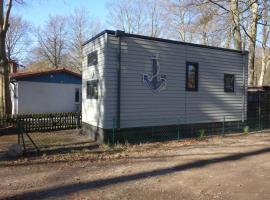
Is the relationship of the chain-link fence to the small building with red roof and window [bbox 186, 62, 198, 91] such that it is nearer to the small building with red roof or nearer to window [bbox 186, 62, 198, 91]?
window [bbox 186, 62, 198, 91]

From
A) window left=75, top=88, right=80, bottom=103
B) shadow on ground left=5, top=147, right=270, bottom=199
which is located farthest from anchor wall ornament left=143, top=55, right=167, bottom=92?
window left=75, top=88, right=80, bottom=103

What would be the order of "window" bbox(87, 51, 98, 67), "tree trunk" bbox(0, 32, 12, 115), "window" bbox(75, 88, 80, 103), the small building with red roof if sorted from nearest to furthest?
1. "window" bbox(87, 51, 98, 67)
2. "tree trunk" bbox(0, 32, 12, 115)
3. the small building with red roof
4. "window" bbox(75, 88, 80, 103)

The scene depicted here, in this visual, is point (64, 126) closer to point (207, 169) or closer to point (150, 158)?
point (150, 158)

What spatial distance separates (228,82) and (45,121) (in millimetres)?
8767

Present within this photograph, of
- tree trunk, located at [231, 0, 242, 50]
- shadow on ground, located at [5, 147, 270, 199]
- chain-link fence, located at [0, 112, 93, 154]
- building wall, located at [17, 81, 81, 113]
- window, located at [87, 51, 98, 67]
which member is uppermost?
tree trunk, located at [231, 0, 242, 50]

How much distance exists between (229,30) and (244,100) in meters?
8.09

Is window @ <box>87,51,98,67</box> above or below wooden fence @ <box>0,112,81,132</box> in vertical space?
above

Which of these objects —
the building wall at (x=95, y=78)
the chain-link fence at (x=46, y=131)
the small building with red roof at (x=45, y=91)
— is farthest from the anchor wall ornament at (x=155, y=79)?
the small building with red roof at (x=45, y=91)

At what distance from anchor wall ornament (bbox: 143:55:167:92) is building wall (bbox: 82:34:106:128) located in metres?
1.69

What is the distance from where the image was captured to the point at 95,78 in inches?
502

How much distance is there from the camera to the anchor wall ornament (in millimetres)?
12495

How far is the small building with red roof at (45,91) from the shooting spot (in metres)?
23.7

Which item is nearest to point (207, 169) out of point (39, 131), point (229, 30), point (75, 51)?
point (39, 131)

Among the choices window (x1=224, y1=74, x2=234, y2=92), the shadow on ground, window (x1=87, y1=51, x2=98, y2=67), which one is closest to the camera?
the shadow on ground
